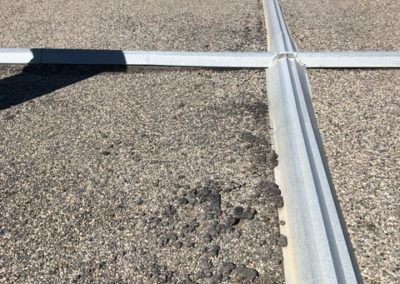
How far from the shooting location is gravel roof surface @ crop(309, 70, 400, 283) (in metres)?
3.16

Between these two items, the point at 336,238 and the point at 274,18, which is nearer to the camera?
the point at 336,238

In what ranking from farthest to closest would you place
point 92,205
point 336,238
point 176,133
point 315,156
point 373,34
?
1. point 373,34
2. point 176,133
3. point 315,156
4. point 92,205
5. point 336,238

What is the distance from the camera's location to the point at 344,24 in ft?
23.6

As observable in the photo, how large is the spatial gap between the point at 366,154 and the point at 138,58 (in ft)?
8.84

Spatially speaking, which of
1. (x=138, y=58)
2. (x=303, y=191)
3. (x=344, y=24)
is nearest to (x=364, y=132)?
(x=303, y=191)

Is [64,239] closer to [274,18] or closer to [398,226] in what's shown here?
[398,226]

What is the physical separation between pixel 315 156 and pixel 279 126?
589mm

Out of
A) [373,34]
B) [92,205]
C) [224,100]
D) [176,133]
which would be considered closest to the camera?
[92,205]

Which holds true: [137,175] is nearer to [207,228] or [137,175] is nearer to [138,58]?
[207,228]

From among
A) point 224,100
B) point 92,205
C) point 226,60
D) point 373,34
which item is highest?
point 373,34

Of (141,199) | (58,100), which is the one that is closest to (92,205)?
(141,199)

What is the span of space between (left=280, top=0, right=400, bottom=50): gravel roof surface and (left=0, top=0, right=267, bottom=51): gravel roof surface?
47 cm

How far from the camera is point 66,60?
6.02m

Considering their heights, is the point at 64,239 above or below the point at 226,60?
below
